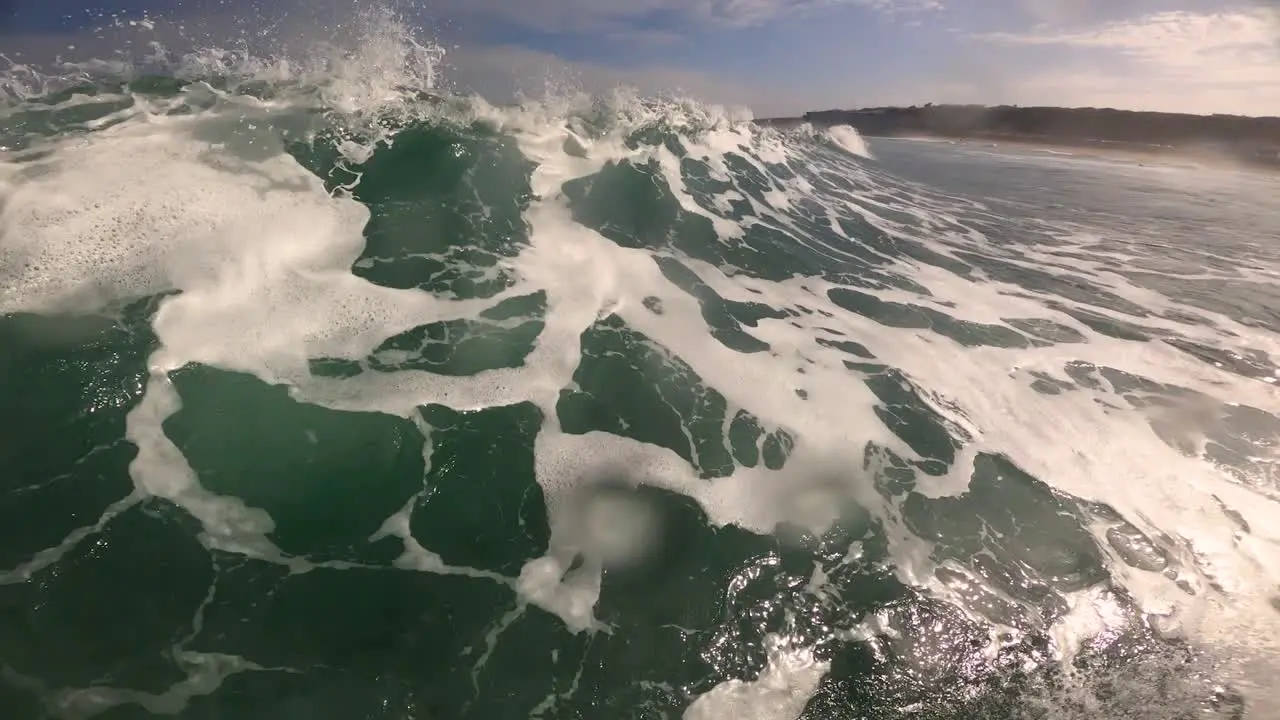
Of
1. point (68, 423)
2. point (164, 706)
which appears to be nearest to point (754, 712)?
point (164, 706)

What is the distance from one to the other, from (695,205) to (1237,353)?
8.98 meters

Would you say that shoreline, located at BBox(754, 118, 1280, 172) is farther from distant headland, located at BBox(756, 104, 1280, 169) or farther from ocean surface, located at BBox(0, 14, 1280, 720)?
ocean surface, located at BBox(0, 14, 1280, 720)

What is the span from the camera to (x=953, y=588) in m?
4.95

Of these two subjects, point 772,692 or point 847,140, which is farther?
point 847,140

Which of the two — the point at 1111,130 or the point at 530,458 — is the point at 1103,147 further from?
the point at 530,458

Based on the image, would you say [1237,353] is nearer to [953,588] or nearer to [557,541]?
[953,588]

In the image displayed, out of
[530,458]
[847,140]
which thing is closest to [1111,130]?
[847,140]

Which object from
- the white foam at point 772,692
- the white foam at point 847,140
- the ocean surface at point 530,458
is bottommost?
the white foam at point 772,692

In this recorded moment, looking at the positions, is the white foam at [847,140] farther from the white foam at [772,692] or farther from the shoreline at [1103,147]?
the white foam at [772,692]

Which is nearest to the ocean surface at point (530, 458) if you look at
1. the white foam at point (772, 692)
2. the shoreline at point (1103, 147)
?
the white foam at point (772, 692)

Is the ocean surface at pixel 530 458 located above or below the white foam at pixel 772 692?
above

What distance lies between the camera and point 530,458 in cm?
565

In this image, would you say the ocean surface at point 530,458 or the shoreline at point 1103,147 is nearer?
the ocean surface at point 530,458

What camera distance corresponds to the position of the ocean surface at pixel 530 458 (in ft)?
13.4
